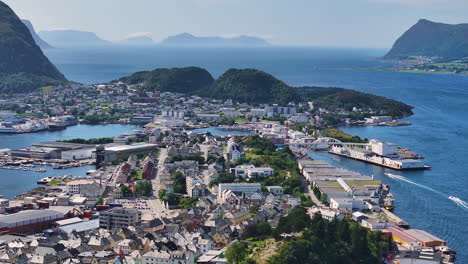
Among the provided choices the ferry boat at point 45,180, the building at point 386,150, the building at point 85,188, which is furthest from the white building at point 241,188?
the building at point 386,150

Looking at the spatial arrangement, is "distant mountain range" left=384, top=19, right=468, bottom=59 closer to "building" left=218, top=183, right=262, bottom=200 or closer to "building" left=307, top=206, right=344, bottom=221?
"building" left=218, top=183, right=262, bottom=200

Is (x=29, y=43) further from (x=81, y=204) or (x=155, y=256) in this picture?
(x=155, y=256)

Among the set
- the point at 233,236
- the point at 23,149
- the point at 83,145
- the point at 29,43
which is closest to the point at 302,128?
the point at 83,145

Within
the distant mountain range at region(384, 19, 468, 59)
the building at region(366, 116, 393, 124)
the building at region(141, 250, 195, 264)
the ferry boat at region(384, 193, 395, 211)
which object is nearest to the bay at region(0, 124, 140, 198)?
the building at region(141, 250, 195, 264)

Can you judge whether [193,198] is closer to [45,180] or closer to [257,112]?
[45,180]

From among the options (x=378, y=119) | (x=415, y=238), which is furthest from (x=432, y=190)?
(x=378, y=119)

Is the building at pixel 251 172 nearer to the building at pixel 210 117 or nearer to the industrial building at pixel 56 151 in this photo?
the industrial building at pixel 56 151
